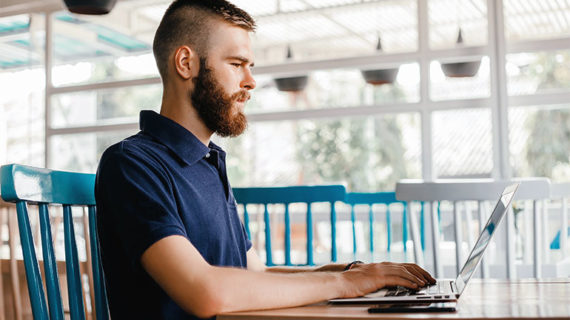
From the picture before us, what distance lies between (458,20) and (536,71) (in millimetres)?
717

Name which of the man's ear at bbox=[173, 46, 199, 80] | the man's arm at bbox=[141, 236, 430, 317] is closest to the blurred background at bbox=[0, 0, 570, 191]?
the man's ear at bbox=[173, 46, 199, 80]

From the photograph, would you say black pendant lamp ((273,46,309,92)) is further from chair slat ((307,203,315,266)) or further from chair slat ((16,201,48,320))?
chair slat ((16,201,48,320))

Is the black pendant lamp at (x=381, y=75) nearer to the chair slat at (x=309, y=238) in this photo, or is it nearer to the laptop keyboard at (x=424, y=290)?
the chair slat at (x=309, y=238)

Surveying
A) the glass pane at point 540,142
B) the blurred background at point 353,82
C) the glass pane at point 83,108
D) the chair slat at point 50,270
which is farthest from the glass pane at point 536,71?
Result: the chair slat at point 50,270

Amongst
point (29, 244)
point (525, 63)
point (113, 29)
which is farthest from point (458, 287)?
point (113, 29)

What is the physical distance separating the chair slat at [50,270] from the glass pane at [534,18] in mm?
3740

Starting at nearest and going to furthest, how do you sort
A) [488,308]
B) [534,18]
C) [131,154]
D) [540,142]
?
[488,308] → [131,154] → [534,18] → [540,142]

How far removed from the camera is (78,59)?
582cm

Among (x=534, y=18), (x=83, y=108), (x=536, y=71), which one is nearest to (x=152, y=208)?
(x=534, y=18)

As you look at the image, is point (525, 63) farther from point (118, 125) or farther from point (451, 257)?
point (118, 125)

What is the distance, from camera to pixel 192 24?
4.46 feet

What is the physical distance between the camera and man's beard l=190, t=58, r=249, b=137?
132 cm

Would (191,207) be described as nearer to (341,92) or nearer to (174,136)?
(174,136)

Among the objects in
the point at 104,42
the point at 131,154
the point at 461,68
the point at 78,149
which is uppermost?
the point at 104,42
